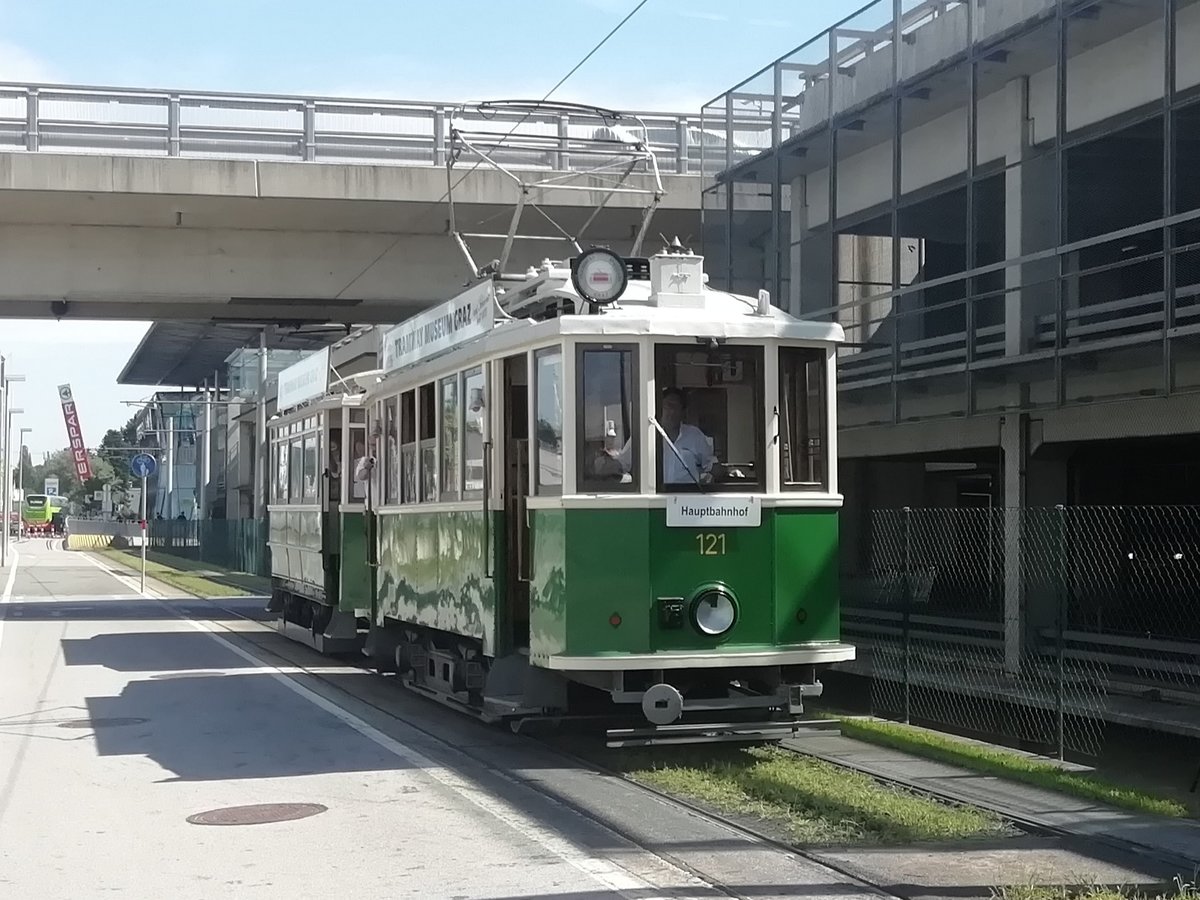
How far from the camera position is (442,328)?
1373cm

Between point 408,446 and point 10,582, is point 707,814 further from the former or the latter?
point 10,582

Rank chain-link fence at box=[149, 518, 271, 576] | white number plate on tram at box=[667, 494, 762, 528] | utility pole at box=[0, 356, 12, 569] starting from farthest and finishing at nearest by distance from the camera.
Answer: utility pole at box=[0, 356, 12, 569] → chain-link fence at box=[149, 518, 271, 576] → white number plate on tram at box=[667, 494, 762, 528]

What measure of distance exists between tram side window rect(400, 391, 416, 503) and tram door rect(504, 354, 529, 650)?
97.5 inches

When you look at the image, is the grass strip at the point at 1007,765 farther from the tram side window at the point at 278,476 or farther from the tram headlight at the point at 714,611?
the tram side window at the point at 278,476

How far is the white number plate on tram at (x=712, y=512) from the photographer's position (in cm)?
1076

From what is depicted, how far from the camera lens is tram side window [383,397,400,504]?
14.8 meters

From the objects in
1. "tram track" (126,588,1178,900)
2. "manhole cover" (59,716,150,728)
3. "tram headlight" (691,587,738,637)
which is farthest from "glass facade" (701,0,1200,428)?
"manhole cover" (59,716,150,728)

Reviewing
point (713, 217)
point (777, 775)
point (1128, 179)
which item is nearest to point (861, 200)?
point (713, 217)

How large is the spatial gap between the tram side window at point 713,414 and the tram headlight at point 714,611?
72cm

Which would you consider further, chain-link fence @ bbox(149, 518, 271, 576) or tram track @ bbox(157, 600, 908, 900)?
chain-link fence @ bbox(149, 518, 271, 576)

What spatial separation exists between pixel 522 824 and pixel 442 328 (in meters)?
5.83

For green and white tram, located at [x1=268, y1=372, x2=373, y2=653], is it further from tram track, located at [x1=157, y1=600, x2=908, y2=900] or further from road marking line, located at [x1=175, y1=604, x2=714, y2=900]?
road marking line, located at [x1=175, y1=604, x2=714, y2=900]

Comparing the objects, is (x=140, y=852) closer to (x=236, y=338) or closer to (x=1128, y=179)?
(x=1128, y=179)

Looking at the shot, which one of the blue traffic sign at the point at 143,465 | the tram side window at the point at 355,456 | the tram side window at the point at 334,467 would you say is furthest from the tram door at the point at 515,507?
the blue traffic sign at the point at 143,465
